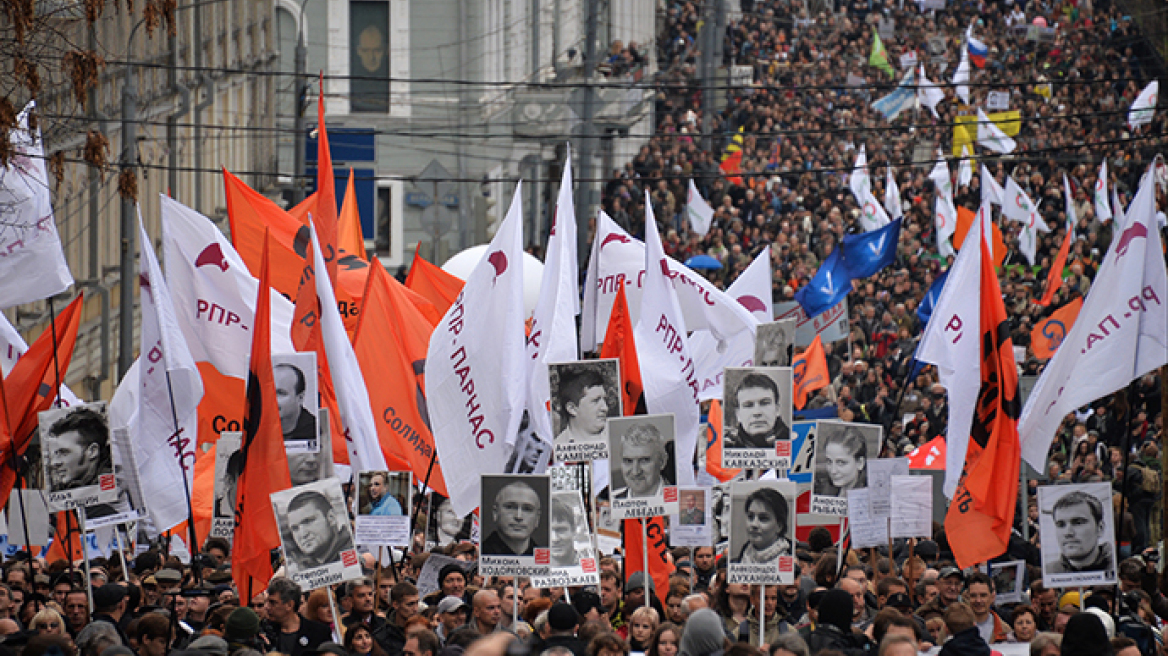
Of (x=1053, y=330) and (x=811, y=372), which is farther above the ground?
(x=1053, y=330)

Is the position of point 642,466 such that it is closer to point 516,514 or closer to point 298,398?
point 516,514

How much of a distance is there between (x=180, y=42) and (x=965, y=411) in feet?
78.3

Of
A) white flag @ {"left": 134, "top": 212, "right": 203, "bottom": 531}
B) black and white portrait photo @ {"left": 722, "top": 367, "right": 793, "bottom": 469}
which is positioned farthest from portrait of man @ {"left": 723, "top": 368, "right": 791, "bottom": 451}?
white flag @ {"left": 134, "top": 212, "right": 203, "bottom": 531}

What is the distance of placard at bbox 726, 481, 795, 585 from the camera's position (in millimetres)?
10875

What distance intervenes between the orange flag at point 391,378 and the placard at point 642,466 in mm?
2999

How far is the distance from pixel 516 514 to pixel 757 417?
85.5 inches

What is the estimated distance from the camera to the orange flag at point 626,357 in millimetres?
13284

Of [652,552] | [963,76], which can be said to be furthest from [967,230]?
[652,552]

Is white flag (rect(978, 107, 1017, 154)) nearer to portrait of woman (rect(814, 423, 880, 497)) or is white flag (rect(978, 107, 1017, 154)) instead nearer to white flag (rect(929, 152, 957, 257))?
white flag (rect(929, 152, 957, 257))

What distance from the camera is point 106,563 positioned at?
14094 mm

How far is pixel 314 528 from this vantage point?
1072cm

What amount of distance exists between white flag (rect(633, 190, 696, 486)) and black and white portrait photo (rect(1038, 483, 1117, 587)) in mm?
3049

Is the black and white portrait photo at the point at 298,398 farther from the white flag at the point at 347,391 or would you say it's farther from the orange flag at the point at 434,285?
the orange flag at the point at 434,285

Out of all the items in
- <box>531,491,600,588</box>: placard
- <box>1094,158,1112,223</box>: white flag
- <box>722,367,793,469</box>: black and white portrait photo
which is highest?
<box>1094,158,1112,223</box>: white flag
